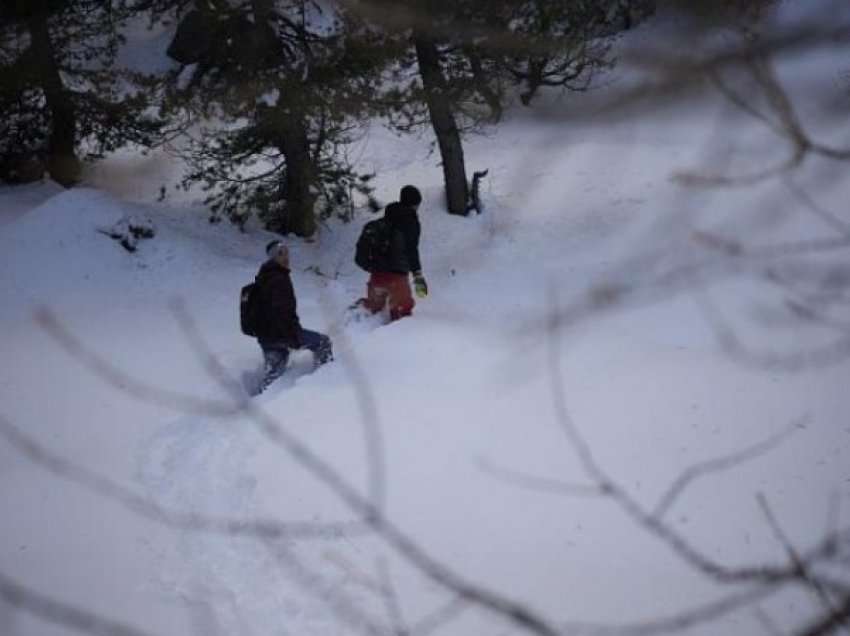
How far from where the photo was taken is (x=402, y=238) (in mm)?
7098

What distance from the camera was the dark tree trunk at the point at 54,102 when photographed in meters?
10.7

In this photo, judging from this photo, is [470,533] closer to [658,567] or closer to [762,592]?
[658,567]

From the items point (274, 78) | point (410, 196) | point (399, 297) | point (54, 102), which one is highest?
point (274, 78)

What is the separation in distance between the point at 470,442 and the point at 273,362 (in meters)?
2.07

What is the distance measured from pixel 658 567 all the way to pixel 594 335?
2632 mm

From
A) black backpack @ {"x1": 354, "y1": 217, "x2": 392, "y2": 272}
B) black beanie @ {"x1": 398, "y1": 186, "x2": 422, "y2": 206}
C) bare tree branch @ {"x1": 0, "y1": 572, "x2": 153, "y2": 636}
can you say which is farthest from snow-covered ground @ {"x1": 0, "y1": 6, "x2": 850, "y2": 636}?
black beanie @ {"x1": 398, "y1": 186, "x2": 422, "y2": 206}

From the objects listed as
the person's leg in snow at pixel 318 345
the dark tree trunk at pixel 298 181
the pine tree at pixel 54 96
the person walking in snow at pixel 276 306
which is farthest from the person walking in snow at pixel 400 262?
the pine tree at pixel 54 96

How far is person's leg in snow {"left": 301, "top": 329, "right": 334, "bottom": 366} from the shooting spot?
20.7ft

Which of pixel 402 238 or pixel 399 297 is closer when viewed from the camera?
pixel 402 238

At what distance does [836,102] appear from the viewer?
1476 millimetres

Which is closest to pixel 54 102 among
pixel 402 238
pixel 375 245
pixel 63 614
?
pixel 375 245

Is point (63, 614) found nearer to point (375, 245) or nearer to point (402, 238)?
point (375, 245)

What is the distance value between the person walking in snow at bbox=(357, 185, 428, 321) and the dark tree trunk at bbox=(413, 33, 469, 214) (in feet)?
11.2

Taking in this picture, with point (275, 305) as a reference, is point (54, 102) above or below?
above
